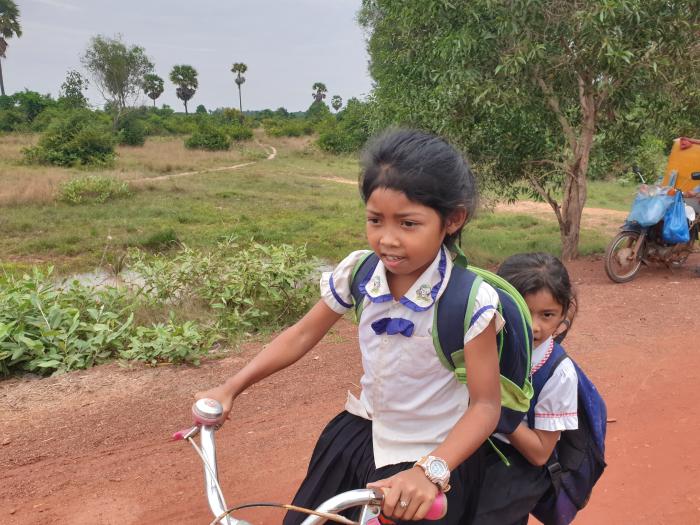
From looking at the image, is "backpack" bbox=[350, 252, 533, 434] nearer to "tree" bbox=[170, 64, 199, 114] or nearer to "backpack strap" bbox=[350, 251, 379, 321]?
"backpack strap" bbox=[350, 251, 379, 321]

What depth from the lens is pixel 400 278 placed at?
1.40 m

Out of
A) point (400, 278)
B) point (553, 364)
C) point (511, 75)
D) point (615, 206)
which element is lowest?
point (615, 206)

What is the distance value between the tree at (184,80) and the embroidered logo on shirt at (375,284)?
69172mm

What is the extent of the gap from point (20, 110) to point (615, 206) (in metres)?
35.3

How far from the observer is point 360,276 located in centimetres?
148

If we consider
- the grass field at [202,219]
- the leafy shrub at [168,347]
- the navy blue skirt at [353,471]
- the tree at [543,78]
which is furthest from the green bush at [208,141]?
the navy blue skirt at [353,471]

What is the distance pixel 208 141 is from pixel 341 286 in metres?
32.6

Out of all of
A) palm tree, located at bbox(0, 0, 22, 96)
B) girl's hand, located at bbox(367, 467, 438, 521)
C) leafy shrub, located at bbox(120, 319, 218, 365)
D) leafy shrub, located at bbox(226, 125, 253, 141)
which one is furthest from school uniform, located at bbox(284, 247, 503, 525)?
palm tree, located at bbox(0, 0, 22, 96)

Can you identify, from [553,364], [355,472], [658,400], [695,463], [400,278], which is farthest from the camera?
[658,400]

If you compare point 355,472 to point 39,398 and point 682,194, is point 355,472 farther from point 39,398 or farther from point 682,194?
point 682,194

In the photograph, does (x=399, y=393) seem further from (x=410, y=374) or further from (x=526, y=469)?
(x=526, y=469)

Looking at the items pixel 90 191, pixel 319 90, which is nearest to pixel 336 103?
pixel 319 90

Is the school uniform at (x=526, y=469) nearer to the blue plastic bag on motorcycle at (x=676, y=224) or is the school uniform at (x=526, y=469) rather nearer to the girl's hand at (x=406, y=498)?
the girl's hand at (x=406, y=498)

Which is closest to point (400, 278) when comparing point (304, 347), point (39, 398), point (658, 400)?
point (304, 347)
